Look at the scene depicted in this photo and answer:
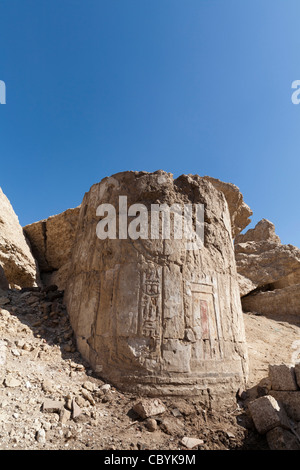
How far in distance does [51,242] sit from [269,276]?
26.9 feet

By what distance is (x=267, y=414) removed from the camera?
9.71ft

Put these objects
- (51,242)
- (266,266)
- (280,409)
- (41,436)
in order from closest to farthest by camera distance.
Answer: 1. (41,436)
2. (280,409)
3. (51,242)
4. (266,266)

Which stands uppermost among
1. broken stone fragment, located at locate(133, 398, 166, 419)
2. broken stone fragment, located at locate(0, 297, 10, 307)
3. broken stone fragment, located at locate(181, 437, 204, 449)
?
broken stone fragment, located at locate(0, 297, 10, 307)

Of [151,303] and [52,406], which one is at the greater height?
[151,303]

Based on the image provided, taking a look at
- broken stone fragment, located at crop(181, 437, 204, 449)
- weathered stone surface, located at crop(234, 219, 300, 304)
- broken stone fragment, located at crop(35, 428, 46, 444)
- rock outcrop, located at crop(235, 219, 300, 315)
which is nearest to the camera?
broken stone fragment, located at crop(35, 428, 46, 444)

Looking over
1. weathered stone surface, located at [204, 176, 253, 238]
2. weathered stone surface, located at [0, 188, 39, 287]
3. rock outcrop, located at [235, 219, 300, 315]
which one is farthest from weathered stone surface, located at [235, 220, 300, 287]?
weathered stone surface, located at [0, 188, 39, 287]

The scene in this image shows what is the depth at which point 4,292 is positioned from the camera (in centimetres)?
507

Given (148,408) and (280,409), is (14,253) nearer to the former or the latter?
(148,408)

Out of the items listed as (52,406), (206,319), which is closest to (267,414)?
(206,319)

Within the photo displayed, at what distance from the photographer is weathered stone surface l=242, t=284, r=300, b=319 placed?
9.72 meters

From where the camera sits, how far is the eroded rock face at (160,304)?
3.39 m

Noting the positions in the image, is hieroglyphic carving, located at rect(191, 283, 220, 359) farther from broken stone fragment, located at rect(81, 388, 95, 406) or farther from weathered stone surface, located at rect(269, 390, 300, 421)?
broken stone fragment, located at rect(81, 388, 95, 406)

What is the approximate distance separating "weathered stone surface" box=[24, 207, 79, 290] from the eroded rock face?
6190mm
